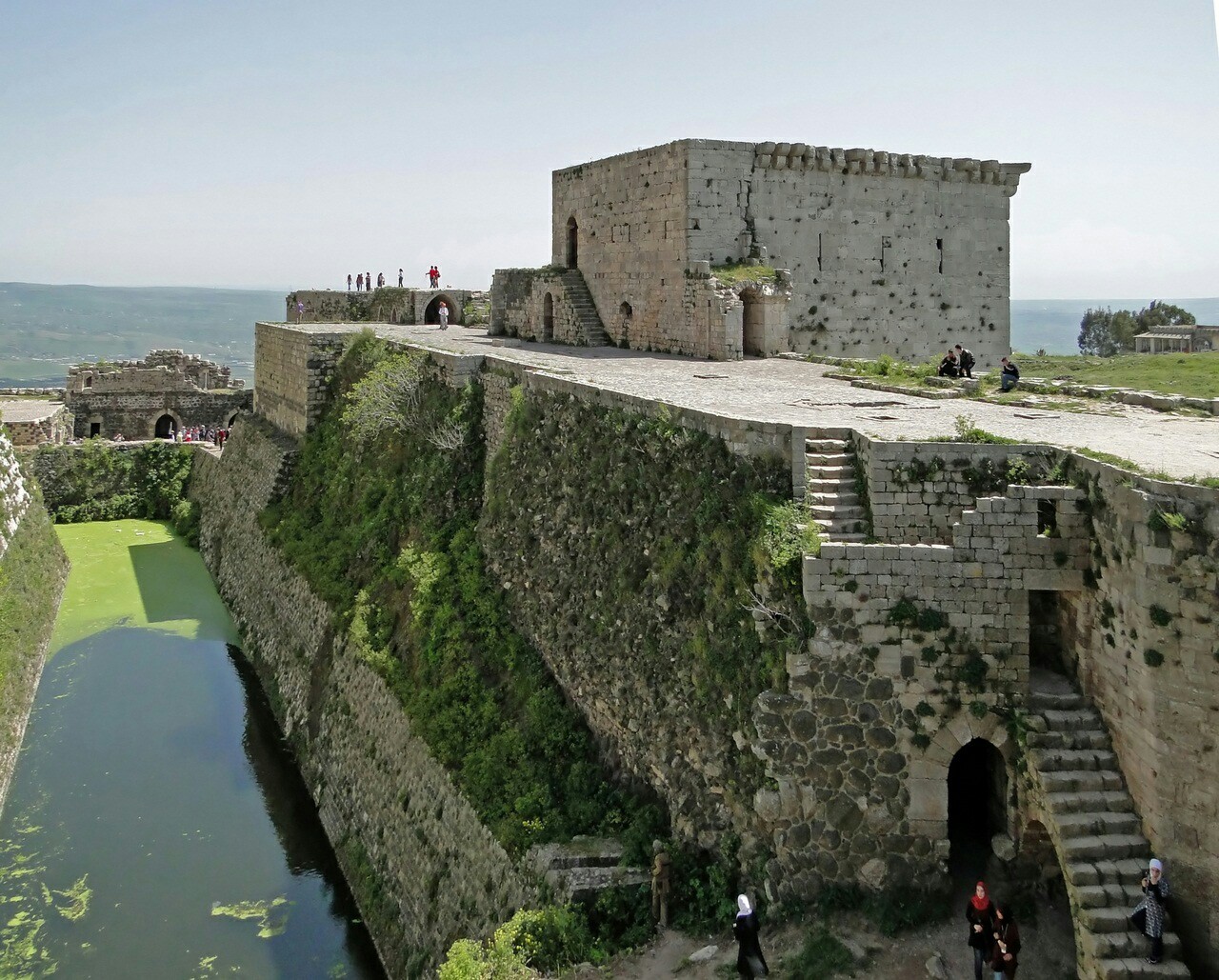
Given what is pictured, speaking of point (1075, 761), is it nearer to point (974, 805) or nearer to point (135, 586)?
point (974, 805)

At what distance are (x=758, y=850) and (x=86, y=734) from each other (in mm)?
12579

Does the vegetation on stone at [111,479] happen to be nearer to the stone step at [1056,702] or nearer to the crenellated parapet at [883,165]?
the crenellated parapet at [883,165]

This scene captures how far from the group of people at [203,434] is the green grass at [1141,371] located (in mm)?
24798

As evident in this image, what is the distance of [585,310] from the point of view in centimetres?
2336

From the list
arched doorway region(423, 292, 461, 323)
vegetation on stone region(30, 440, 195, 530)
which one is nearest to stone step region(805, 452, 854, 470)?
vegetation on stone region(30, 440, 195, 530)

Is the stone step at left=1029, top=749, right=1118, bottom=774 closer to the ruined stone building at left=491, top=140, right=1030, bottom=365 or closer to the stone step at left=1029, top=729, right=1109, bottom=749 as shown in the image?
the stone step at left=1029, top=729, right=1109, bottom=749

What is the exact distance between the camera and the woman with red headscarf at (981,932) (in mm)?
8141

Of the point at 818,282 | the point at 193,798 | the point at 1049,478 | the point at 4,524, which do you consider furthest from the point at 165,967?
the point at 818,282

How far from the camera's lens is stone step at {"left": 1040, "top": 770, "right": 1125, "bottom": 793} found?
8.27m

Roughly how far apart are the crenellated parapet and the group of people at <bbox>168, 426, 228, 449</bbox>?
75.1 ft

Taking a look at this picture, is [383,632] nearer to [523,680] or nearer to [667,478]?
[523,680]

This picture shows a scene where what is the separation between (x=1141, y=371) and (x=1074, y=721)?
15.3 meters

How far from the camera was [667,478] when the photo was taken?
37.2 ft

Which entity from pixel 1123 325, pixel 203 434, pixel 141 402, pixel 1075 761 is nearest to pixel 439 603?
pixel 1075 761
